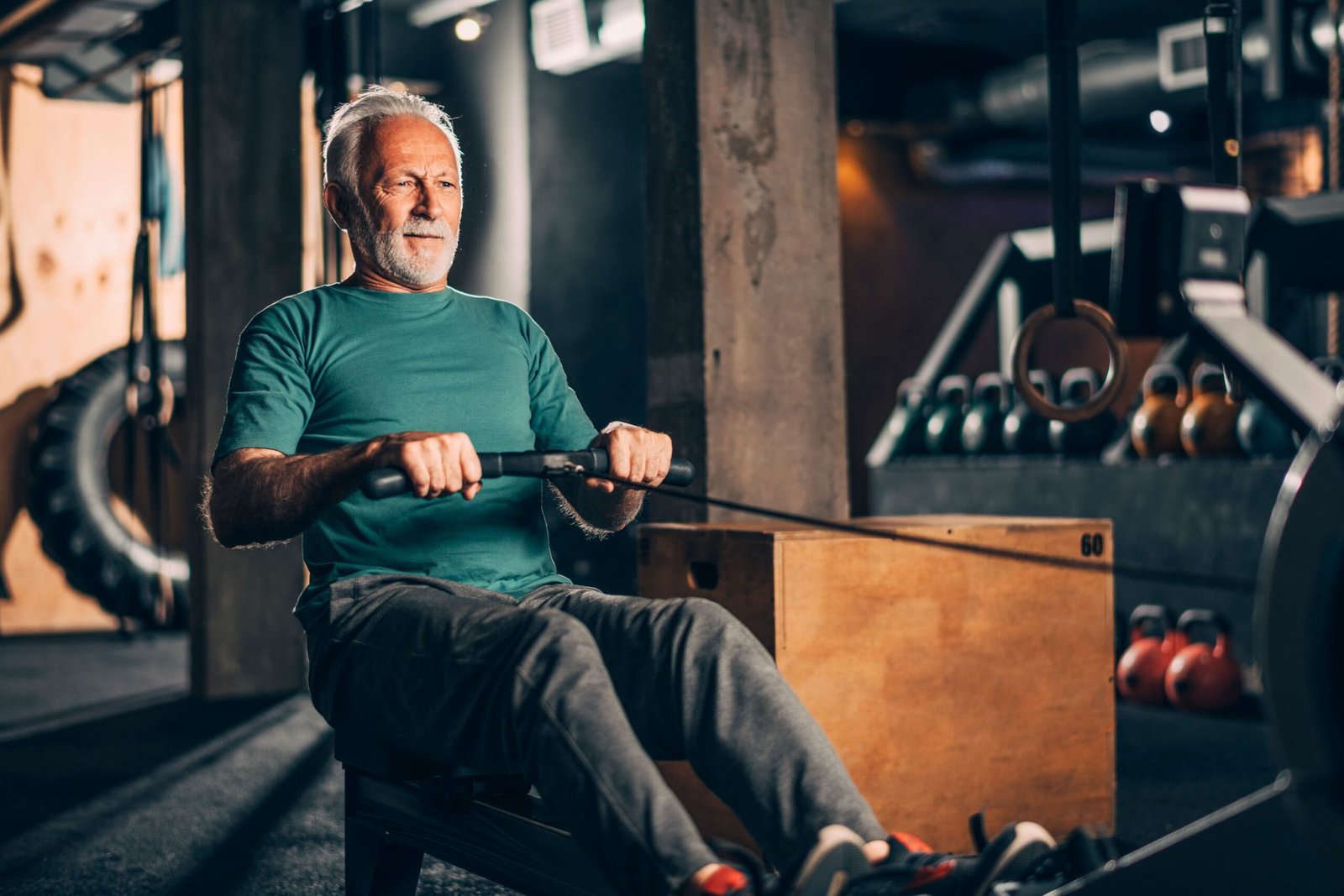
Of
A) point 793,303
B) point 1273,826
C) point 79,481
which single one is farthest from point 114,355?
point 1273,826

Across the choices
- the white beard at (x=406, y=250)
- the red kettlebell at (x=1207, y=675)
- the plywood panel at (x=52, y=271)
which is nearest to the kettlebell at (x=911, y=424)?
the red kettlebell at (x=1207, y=675)

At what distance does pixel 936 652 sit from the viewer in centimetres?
264

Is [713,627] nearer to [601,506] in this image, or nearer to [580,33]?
[601,506]

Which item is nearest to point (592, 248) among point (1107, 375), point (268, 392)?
point (1107, 375)

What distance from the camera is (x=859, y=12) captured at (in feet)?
25.4

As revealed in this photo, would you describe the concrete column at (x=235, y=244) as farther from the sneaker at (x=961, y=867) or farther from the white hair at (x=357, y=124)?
the sneaker at (x=961, y=867)

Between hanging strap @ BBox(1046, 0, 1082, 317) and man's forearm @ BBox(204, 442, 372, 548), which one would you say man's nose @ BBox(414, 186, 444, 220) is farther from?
hanging strap @ BBox(1046, 0, 1082, 317)

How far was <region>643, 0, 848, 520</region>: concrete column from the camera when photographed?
307 cm

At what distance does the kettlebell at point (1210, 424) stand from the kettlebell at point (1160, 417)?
51 mm

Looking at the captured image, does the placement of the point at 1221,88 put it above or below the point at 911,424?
above

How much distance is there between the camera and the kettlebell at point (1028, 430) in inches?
223

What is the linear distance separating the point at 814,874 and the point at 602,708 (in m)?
0.28

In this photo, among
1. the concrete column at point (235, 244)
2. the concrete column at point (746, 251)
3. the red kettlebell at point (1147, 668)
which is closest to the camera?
the concrete column at point (746, 251)

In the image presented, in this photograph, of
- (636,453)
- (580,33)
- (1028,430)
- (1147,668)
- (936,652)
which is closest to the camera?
(636,453)
